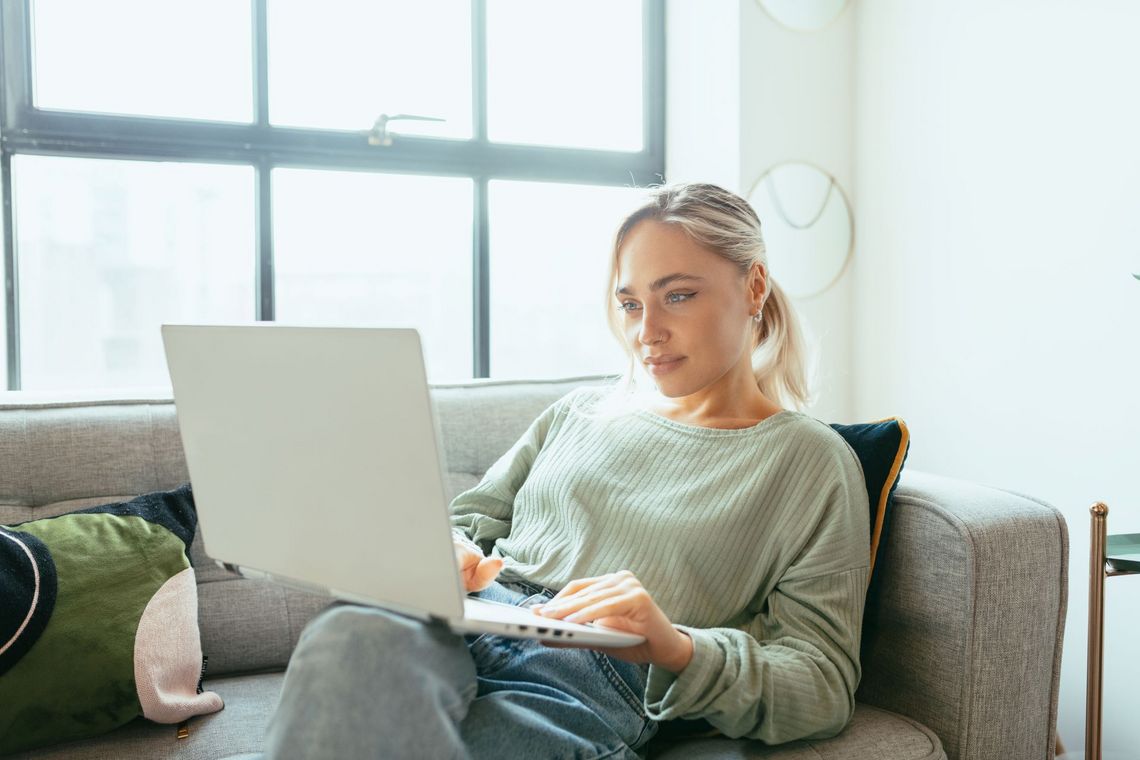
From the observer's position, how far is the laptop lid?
81cm

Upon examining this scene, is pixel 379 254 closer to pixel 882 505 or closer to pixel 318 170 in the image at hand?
pixel 318 170

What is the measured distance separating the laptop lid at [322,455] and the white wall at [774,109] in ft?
5.22

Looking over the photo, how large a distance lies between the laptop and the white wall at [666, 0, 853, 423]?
1.59 meters

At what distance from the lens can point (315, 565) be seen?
94 centimetres

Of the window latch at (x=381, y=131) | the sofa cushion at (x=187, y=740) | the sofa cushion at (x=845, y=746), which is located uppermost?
the window latch at (x=381, y=131)

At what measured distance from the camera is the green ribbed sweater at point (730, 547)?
1086mm

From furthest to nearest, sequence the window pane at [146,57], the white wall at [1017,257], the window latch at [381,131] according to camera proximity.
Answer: the window latch at [381,131], the window pane at [146,57], the white wall at [1017,257]

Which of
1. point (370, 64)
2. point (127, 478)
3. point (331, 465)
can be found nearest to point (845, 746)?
point (331, 465)

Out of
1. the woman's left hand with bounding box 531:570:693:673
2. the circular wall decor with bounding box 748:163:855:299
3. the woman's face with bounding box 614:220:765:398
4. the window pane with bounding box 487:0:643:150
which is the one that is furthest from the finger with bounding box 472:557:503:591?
the window pane with bounding box 487:0:643:150

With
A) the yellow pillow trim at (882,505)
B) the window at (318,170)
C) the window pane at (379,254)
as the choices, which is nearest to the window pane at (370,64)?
the window at (318,170)

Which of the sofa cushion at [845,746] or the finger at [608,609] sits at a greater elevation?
the finger at [608,609]

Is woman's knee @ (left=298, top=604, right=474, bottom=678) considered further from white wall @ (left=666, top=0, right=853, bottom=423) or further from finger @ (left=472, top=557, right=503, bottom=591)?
white wall @ (left=666, top=0, right=853, bottom=423)

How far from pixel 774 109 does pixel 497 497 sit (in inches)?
53.4

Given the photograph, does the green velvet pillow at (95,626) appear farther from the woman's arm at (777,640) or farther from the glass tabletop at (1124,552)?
the glass tabletop at (1124,552)
